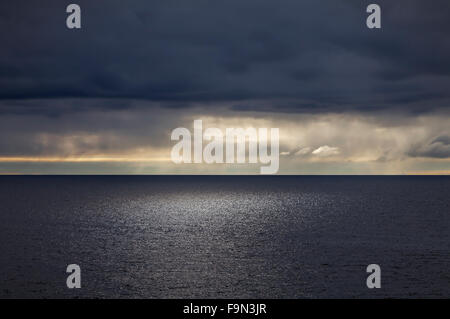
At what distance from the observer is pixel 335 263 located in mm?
67312

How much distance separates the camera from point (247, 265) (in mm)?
65938

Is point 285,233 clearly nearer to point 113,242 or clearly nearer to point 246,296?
point 113,242

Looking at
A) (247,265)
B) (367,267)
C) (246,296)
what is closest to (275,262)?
(247,265)

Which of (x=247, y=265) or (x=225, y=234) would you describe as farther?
(x=225, y=234)

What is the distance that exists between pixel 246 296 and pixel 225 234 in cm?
4666

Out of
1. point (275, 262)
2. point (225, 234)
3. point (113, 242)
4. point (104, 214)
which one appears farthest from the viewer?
point (104, 214)

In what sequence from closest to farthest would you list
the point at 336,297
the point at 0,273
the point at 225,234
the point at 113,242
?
the point at 336,297, the point at 0,273, the point at 113,242, the point at 225,234
